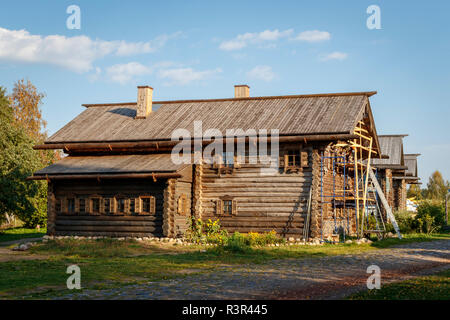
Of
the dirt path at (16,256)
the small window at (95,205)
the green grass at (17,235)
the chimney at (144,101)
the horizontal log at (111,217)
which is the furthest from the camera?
the green grass at (17,235)

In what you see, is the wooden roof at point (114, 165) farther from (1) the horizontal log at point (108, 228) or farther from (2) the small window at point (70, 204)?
(1) the horizontal log at point (108, 228)

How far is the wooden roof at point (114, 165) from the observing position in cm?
2558

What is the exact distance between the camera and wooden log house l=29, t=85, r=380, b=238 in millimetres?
25312

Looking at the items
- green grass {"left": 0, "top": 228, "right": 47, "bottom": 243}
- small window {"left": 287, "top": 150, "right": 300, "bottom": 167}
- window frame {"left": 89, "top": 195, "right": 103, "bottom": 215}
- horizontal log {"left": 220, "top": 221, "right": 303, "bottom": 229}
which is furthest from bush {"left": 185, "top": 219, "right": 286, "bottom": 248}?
green grass {"left": 0, "top": 228, "right": 47, "bottom": 243}

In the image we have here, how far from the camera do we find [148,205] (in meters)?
26.4

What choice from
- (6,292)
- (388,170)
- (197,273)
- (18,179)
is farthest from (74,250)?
(388,170)

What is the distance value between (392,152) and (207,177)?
1979 centimetres

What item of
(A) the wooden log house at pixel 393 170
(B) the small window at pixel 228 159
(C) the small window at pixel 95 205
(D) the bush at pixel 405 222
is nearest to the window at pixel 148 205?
(C) the small window at pixel 95 205

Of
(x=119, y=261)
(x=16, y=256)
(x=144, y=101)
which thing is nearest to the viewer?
(x=119, y=261)

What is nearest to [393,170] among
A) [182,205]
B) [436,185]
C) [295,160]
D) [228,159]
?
[295,160]

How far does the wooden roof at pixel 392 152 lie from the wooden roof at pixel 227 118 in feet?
40.8

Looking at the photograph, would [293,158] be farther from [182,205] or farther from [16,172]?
[16,172]

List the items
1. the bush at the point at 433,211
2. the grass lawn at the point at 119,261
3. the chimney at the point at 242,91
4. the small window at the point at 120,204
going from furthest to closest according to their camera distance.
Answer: the bush at the point at 433,211, the chimney at the point at 242,91, the small window at the point at 120,204, the grass lawn at the point at 119,261

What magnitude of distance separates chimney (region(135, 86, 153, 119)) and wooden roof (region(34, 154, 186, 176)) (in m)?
3.72
